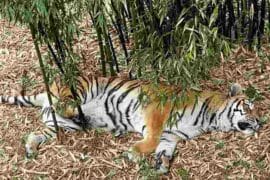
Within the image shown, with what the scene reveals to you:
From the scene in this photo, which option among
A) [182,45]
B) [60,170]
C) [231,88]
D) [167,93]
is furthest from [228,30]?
[60,170]

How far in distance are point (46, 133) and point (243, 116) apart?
1240 mm

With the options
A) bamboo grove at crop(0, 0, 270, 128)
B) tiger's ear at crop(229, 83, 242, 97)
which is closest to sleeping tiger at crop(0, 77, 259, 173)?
tiger's ear at crop(229, 83, 242, 97)

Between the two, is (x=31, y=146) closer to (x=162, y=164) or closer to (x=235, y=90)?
(x=162, y=164)

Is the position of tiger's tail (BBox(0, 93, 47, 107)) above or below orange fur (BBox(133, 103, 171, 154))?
above

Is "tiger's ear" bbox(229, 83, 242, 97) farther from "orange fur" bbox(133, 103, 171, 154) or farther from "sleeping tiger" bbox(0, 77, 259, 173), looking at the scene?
"orange fur" bbox(133, 103, 171, 154)

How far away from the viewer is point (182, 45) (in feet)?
10.4

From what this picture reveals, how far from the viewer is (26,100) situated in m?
4.09

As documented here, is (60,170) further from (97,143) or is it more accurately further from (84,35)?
(84,35)

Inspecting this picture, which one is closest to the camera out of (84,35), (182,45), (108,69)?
(182,45)

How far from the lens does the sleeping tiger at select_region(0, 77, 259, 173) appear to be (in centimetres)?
366

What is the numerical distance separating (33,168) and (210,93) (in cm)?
121

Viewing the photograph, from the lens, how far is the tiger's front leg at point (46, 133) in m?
3.71

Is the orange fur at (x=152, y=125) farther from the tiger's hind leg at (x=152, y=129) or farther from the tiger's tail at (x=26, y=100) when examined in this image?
the tiger's tail at (x=26, y=100)

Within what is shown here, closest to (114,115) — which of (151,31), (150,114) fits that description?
(150,114)
